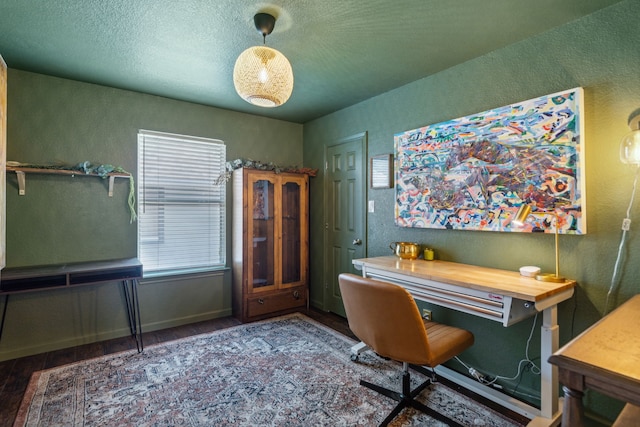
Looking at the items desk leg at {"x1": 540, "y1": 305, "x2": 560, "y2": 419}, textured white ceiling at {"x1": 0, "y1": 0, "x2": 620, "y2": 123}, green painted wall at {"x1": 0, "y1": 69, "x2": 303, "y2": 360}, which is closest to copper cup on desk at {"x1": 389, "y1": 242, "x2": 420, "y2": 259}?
desk leg at {"x1": 540, "y1": 305, "x2": 560, "y2": 419}

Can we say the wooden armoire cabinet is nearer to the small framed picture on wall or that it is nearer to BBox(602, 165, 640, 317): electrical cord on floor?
the small framed picture on wall

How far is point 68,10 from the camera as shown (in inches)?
73.6

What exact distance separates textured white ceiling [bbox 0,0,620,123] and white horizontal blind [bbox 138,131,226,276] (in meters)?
0.72

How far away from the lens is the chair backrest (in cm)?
164

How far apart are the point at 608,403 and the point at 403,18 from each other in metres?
2.51

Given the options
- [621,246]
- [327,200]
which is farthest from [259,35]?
[621,246]

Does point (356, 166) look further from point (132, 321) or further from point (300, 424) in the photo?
point (132, 321)

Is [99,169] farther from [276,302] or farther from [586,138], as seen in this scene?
[586,138]

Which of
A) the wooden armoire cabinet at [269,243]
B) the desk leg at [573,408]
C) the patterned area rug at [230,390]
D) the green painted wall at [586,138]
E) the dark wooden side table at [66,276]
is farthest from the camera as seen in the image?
the wooden armoire cabinet at [269,243]

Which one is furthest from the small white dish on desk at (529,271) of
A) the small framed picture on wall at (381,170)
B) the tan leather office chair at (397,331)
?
the small framed picture on wall at (381,170)

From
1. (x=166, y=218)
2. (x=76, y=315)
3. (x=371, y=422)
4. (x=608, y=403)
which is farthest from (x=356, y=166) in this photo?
(x=76, y=315)

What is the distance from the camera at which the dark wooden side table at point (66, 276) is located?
2363 mm

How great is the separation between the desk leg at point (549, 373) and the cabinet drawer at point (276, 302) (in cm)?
260

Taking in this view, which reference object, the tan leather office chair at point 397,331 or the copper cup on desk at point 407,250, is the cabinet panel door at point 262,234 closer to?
the copper cup on desk at point 407,250
